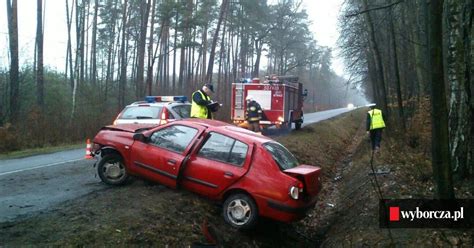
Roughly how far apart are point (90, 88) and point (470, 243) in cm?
2839

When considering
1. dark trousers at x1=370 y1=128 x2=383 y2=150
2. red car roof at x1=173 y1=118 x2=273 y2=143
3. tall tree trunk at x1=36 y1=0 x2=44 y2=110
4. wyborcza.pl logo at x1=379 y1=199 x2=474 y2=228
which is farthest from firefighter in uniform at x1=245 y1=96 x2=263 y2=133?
tall tree trunk at x1=36 y1=0 x2=44 y2=110

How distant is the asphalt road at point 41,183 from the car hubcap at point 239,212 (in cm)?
291

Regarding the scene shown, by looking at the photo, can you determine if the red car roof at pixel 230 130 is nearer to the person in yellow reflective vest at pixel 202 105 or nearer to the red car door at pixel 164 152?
the red car door at pixel 164 152

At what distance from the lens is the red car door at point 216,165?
25.9 feet

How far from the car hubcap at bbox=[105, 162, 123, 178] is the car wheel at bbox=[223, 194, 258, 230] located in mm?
2508

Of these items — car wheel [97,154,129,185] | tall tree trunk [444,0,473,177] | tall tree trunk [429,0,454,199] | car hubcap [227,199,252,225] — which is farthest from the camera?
car wheel [97,154,129,185]

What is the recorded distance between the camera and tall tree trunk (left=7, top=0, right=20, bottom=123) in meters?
20.5

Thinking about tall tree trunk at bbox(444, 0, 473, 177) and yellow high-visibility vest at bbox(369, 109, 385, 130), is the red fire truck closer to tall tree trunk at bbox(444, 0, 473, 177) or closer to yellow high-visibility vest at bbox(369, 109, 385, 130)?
yellow high-visibility vest at bbox(369, 109, 385, 130)

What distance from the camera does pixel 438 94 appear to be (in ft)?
20.9

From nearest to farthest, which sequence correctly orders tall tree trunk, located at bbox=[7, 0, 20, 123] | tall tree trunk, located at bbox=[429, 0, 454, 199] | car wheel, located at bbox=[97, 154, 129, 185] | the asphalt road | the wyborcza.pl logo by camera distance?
Answer: 1. tall tree trunk, located at bbox=[429, 0, 454, 199]
2. the wyborcza.pl logo
3. the asphalt road
4. car wheel, located at bbox=[97, 154, 129, 185]
5. tall tree trunk, located at bbox=[7, 0, 20, 123]

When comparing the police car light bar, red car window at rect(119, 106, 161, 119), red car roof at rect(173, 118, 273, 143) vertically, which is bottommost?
red car roof at rect(173, 118, 273, 143)

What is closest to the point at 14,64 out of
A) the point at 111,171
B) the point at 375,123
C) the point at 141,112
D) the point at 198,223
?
the point at 141,112

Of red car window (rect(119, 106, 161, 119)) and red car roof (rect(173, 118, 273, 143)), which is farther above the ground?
red car window (rect(119, 106, 161, 119))

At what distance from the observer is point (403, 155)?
1263 cm
